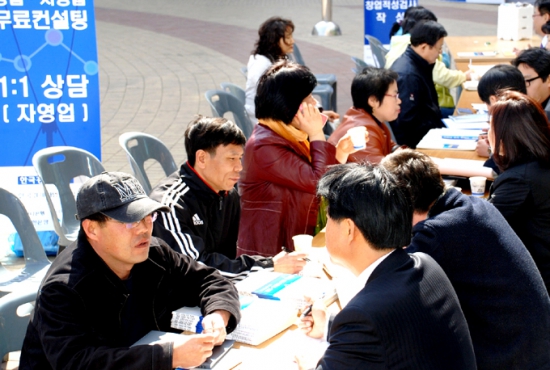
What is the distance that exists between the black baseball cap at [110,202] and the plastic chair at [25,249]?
62.2 inches

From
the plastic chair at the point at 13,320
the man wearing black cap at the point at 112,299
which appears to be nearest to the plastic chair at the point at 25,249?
the plastic chair at the point at 13,320

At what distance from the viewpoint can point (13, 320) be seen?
2656 mm

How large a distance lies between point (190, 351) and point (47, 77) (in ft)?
9.77

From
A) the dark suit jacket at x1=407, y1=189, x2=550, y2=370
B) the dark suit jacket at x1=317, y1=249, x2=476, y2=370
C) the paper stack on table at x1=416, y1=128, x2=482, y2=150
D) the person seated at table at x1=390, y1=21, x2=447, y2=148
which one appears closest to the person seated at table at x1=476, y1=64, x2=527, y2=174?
the paper stack on table at x1=416, y1=128, x2=482, y2=150

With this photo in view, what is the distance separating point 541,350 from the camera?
8.43 ft

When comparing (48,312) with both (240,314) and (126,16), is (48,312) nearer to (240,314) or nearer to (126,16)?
(240,314)

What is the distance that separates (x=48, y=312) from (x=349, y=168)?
41.9 inches

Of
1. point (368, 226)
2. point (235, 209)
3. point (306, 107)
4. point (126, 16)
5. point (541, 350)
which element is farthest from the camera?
point (126, 16)

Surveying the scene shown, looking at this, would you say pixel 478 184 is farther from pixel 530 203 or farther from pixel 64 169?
pixel 64 169

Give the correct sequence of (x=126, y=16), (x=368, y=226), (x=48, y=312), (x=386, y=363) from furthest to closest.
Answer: (x=126, y=16), (x=48, y=312), (x=368, y=226), (x=386, y=363)

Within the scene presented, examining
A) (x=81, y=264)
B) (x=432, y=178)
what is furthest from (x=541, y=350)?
(x=81, y=264)

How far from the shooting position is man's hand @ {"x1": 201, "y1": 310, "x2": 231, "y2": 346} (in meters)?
2.47

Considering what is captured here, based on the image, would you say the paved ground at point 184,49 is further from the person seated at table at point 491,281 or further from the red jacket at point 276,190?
the person seated at table at point 491,281

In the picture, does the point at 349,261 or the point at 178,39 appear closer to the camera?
the point at 349,261
